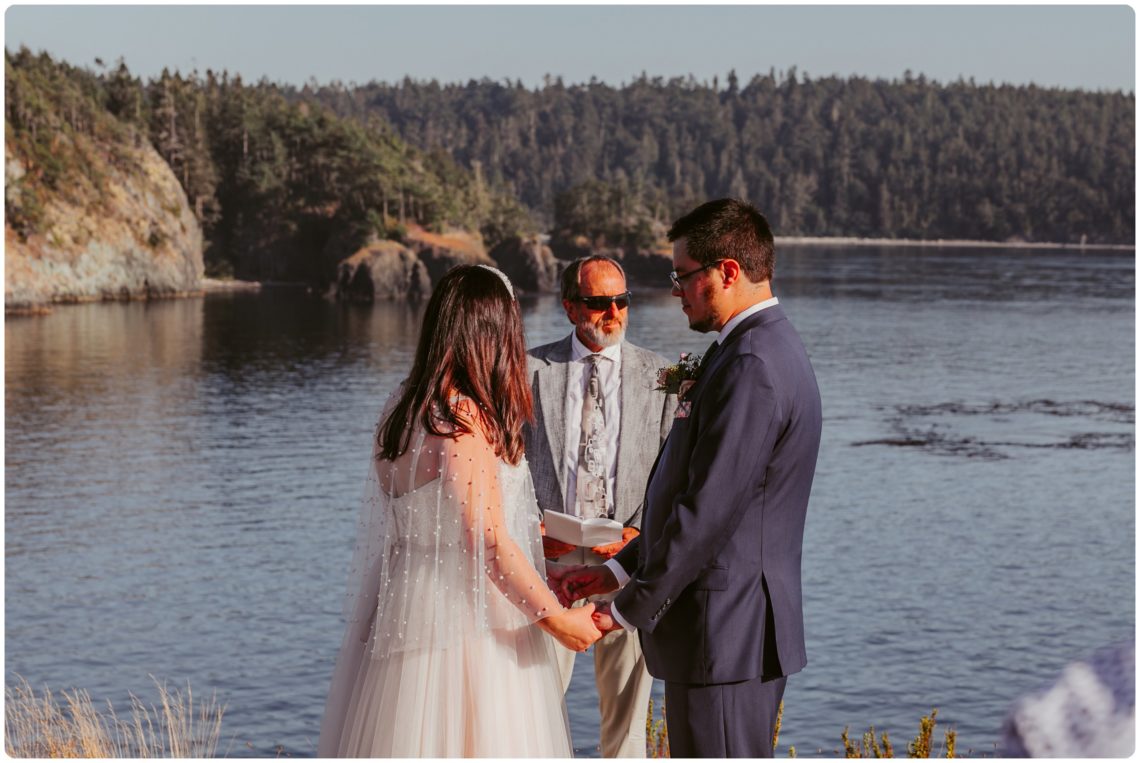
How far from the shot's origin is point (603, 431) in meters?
6.17

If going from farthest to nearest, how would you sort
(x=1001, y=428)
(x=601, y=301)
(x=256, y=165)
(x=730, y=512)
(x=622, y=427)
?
(x=256, y=165) < (x=1001, y=428) < (x=622, y=427) < (x=601, y=301) < (x=730, y=512)

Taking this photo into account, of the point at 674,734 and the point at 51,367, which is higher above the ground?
the point at 674,734

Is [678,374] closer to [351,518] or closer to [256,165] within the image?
[351,518]

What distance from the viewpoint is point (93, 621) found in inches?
1019

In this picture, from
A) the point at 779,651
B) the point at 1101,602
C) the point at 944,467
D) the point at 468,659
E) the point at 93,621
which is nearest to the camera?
the point at 779,651

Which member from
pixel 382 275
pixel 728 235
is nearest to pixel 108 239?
pixel 382 275

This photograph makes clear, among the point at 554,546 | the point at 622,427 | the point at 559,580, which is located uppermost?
the point at 622,427

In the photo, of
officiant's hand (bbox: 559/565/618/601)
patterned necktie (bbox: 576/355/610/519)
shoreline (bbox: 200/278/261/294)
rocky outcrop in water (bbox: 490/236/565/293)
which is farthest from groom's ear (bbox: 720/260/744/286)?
shoreline (bbox: 200/278/261/294)

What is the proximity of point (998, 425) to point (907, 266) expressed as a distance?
10446 centimetres

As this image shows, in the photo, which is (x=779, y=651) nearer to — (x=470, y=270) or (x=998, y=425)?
(x=470, y=270)

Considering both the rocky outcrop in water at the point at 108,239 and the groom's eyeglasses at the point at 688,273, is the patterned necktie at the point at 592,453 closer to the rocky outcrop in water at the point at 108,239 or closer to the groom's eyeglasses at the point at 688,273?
the groom's eyeglasses at the point at 688,273

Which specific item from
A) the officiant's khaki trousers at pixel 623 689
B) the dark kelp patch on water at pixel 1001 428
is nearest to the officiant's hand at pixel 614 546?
the officiant's khaki trousers at pixel 623 689

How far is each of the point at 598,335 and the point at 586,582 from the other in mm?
1627

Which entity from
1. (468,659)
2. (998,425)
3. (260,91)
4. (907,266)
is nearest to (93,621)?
(468,659)
